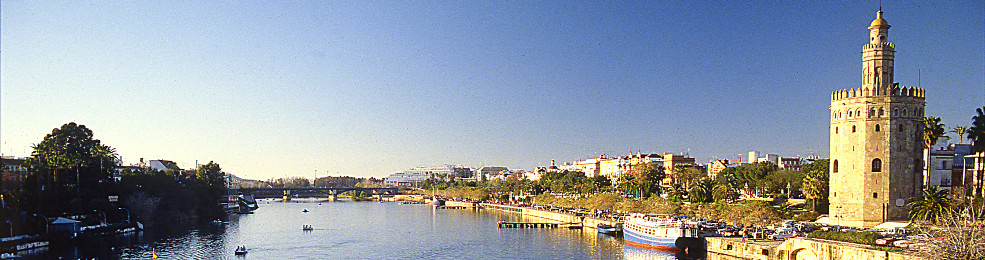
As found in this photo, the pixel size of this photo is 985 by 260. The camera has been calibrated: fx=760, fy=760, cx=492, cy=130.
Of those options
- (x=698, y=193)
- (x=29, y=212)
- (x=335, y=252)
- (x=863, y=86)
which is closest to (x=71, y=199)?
(x=29, y=212)

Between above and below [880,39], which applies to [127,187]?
below

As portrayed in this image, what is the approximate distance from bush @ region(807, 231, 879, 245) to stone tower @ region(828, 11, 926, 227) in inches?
420

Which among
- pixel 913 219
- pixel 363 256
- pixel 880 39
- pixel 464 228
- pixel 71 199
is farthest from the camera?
pixel 464 228

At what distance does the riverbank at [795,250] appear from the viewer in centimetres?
4300

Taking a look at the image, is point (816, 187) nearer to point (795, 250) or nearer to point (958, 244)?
point (795, 250)

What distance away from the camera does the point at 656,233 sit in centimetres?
6406

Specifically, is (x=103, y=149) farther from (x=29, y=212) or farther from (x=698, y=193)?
(x=698, y=193)

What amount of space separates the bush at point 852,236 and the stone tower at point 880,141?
10.7 m

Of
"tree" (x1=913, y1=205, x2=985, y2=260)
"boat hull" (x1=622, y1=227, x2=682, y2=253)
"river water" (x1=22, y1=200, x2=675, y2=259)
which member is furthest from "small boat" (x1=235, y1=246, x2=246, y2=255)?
"tree" (x1=913, y1=205, x2=985, y2=260)

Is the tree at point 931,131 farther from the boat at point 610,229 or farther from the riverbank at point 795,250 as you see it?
the boat at point 610,229

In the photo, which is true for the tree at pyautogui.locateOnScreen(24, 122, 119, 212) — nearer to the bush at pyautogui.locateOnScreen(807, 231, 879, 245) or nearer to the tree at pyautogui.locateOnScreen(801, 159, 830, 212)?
the bush at pyautogui.locateOnScreen(807, 231, 879, 245)

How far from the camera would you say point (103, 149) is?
84312 millimetres

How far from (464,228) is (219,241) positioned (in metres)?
31.0

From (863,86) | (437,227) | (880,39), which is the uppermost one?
(880,39)
